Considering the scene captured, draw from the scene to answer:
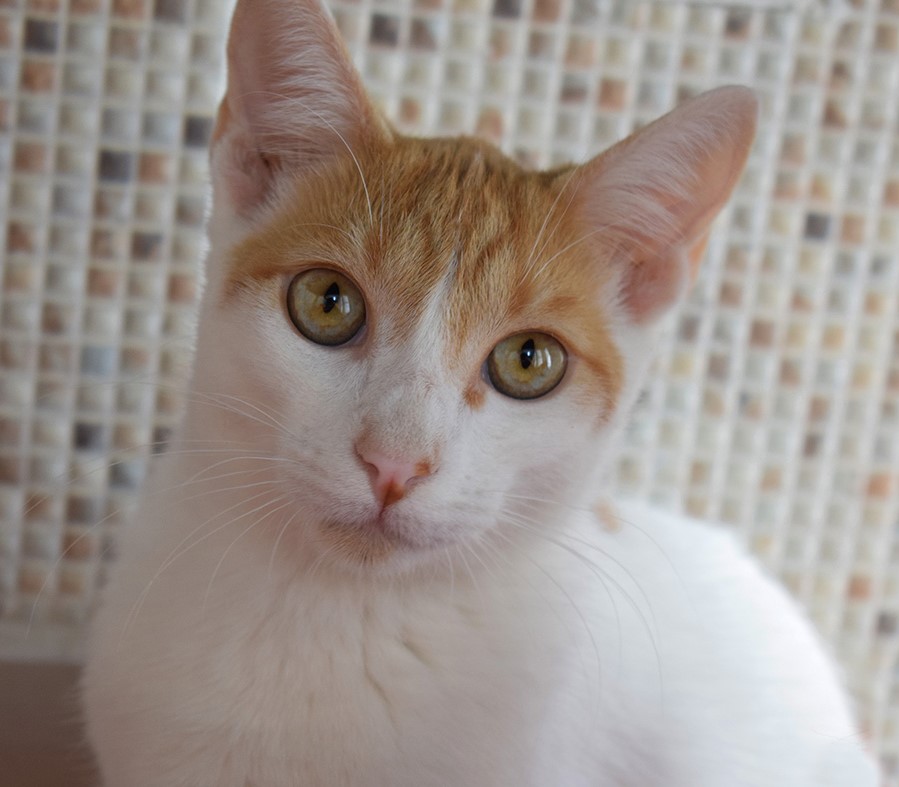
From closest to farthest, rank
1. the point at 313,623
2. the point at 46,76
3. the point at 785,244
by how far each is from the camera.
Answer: the point at 313,623, the point at 46,76, the point at 785,244

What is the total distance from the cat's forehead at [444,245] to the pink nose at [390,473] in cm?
13

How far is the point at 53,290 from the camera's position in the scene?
122cm

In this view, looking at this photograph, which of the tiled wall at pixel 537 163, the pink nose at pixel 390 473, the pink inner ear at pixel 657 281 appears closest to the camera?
the pink nose at pixel 390 473

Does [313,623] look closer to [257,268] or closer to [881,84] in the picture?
[257,268]

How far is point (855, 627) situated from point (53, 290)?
1.23 m

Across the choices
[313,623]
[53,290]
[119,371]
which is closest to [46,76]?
[53,290]

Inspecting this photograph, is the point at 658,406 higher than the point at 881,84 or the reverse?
the reverse

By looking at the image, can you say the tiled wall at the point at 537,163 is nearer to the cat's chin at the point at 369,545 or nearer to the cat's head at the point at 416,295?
the cat's head at the point at 416,295

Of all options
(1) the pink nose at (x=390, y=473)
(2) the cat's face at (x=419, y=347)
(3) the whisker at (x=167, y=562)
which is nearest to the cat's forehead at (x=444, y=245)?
(2) the cat's face at (x=419, y=347)

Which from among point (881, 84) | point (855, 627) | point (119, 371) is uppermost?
point (881, 84)

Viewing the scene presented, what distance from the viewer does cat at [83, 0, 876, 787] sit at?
80 cm

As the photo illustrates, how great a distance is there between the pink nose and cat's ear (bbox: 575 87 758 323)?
343 mm

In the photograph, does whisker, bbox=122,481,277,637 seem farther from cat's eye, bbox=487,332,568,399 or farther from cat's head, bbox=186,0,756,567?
cat's eye, bbox=487,332,568,399

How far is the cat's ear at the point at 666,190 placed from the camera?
2.77 feet
